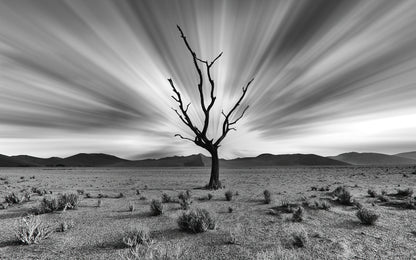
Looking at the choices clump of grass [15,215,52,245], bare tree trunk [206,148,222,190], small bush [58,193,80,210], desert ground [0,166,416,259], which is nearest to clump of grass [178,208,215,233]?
desert ground [0,166,416,259]

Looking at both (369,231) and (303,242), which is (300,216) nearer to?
(369,231)

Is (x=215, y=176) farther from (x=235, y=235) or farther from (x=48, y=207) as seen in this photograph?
(x=235, y=235)

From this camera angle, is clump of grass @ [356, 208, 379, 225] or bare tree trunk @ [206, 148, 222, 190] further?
bare tree trunk @ [206, 148, 222, 190]

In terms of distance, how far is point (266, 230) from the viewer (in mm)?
7000

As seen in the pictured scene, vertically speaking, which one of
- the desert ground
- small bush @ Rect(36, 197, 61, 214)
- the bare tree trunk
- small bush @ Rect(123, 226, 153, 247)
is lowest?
the desert ground

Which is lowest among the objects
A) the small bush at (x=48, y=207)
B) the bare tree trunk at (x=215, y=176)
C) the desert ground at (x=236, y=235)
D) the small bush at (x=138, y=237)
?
the desert ground at (x=236, y=235)

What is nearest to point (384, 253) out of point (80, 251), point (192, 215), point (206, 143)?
point (192, 215)

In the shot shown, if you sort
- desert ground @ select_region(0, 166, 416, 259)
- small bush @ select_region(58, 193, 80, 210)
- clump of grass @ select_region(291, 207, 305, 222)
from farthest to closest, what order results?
small bush @ select_region(58, 193, 80, 210), clump of grass @ select_region(291, 207, 305, 222), desert ground @ select_region(0, 166, 416, 259)

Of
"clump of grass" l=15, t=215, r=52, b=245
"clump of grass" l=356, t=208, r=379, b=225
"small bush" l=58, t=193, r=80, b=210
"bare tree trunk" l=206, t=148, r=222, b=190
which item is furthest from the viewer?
"bare tree trunk" l=206, t=148, r=222, b=190

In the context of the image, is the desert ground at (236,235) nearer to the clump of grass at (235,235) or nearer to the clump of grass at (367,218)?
the clump of grass at (235,235)

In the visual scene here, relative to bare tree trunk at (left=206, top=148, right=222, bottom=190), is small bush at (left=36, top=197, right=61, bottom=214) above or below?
below

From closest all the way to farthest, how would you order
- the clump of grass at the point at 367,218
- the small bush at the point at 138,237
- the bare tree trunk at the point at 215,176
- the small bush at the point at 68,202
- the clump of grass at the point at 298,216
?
the small bush at the point at 138,237 < the clump of grass at the point at 367,218 < the clump of grass at the point at 298,216 < the small bush at the point at 68,202 < the bare tree trunk at the point at 215,176

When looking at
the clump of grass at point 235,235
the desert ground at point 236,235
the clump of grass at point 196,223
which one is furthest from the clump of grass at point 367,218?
the clump of grass at point 196,223

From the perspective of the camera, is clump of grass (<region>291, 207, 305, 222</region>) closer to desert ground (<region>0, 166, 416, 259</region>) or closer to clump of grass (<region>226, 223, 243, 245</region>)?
desert ground (<region>0, 166, 416, 259</region>)
